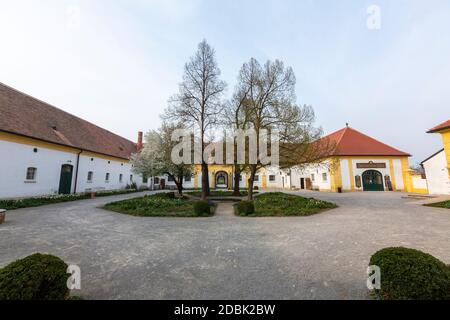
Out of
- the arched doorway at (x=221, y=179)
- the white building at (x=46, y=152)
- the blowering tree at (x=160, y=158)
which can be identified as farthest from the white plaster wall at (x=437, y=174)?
the white building at (x=46, y=152)

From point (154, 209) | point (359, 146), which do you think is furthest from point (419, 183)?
point (154, 209)

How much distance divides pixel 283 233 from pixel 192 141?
1100cm

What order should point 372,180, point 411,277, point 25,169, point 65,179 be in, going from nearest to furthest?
1. point 411,277
2. point 25,169
3. point 65,179
4. point 372,180

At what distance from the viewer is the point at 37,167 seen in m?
14.8

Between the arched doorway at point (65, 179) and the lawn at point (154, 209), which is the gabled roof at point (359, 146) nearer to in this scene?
the lawn at point (154, 209)

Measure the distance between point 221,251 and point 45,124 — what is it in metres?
21.0

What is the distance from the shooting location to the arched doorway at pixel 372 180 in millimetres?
24047

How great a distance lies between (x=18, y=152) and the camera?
1340 cm

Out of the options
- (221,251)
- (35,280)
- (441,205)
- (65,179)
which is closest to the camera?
(35,280)

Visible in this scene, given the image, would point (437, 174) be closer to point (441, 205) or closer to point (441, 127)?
point (441, 127)

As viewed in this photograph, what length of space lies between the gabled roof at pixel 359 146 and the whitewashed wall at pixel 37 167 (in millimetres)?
28729

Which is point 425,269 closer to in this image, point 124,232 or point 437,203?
point 124,232
